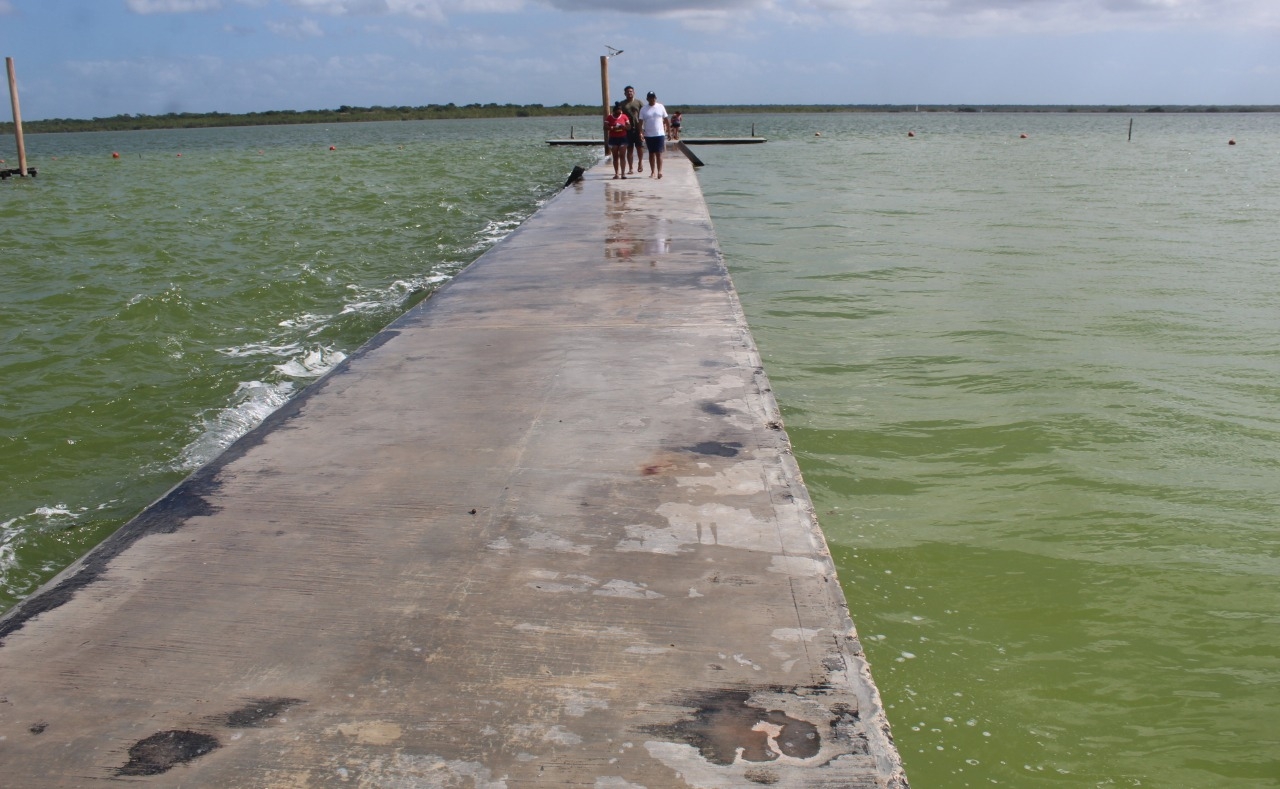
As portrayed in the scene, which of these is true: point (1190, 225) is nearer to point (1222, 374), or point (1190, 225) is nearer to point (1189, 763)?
point (1222, 374)

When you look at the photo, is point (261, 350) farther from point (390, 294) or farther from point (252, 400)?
point (390, 294)

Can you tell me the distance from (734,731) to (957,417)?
13.1 feet

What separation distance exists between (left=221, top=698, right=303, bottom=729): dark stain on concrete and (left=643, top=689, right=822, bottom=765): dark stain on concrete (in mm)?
810

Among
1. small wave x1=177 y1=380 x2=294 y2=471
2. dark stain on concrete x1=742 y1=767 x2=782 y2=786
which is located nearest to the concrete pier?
dark stain on concrete x1=742 y1=767 x2=782 y2=786

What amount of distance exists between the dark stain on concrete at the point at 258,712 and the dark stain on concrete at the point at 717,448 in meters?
1.85

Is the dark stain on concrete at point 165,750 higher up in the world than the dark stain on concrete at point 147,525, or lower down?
lower down

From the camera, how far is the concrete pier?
208 cm

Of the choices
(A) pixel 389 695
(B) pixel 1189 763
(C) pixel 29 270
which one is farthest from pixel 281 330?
(B) pixel 1189 763

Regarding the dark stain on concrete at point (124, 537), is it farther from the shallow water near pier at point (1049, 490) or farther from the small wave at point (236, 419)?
the shallow water near pier at point (1049, 490)

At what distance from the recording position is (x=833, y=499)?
4551mm

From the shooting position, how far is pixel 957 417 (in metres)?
5.74

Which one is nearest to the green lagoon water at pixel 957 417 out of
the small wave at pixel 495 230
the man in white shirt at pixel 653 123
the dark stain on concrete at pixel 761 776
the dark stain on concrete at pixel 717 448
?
the small wave at pixel 495 230

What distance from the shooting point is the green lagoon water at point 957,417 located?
3047 millimetres

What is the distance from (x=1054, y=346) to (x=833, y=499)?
142 inches
